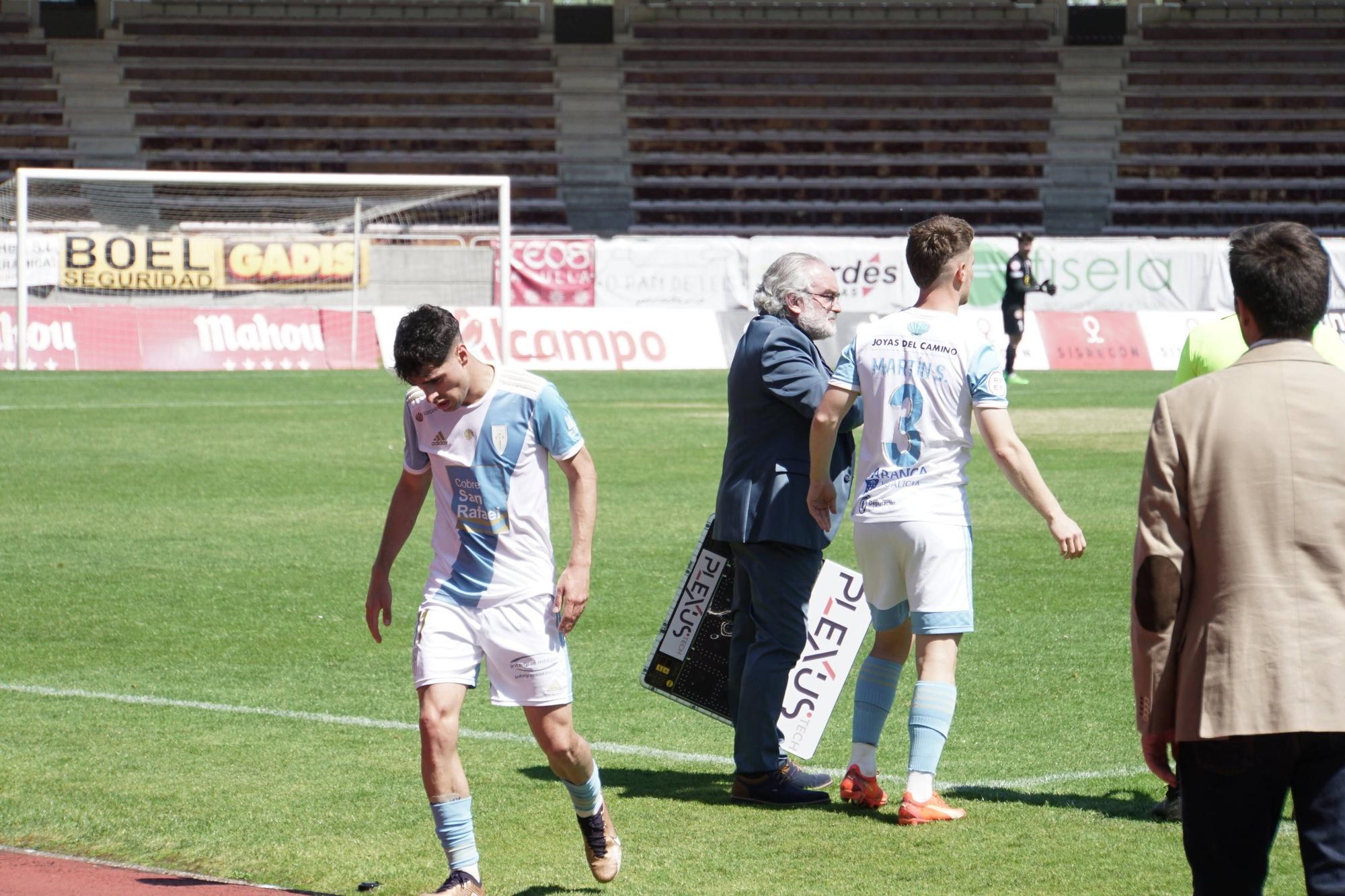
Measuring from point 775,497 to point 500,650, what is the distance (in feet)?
4.34

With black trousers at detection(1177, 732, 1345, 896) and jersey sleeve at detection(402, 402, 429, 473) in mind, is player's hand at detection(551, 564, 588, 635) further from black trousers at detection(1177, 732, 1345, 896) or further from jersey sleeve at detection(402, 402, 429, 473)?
black trousers at detection(1177, 732, 1345, 896)

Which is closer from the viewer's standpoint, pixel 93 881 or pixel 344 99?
pixel 93 881

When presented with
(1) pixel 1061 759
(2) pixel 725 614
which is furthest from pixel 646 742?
(1) pixel 1061 759

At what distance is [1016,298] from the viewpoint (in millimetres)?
25141

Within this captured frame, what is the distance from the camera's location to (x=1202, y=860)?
3.33 meters

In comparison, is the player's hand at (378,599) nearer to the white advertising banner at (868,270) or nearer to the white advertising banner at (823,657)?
the white advertising banner at (823,657)

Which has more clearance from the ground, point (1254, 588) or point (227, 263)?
point (1254, 588)

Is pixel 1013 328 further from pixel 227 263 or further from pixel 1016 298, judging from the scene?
pixel 227 263

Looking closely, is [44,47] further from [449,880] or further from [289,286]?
[449,880]

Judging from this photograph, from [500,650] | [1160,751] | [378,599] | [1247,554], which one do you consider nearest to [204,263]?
[378,599]

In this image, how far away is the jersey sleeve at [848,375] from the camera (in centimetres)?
542

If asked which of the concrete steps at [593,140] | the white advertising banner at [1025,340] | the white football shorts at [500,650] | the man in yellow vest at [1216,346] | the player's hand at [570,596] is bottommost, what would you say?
the white advertising banner at [1025,340]

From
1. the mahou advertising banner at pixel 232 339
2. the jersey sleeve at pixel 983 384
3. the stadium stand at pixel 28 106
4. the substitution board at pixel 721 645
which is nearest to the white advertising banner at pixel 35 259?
the mahou advertising banner at pixel 232 339

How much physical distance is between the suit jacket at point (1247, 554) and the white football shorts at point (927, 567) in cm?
198
